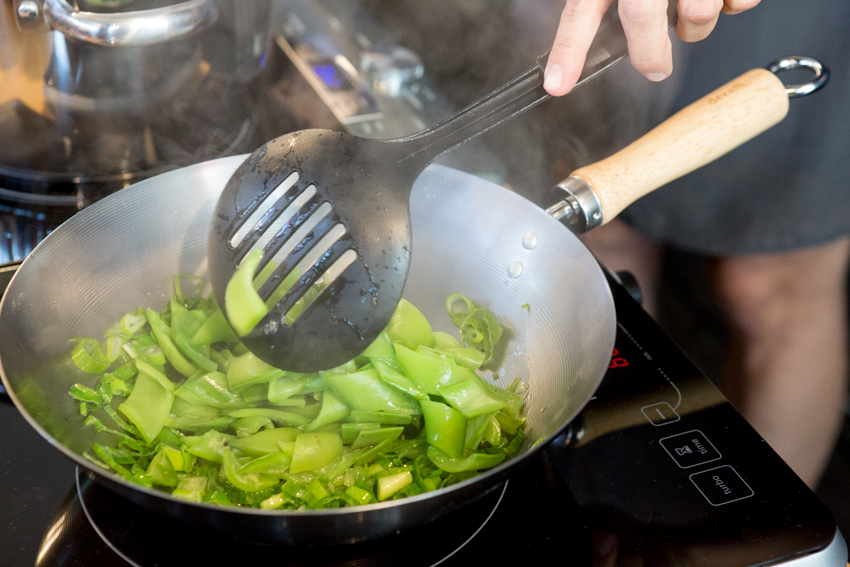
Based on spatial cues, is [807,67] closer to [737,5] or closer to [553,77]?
[737,5]

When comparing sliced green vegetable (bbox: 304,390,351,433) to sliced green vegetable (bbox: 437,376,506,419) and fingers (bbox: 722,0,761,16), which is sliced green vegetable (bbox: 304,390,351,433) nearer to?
sliced green vegetable (bbox: 437,376,506,419)

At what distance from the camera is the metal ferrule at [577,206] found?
79 cm

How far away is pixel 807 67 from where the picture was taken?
854 millimetres

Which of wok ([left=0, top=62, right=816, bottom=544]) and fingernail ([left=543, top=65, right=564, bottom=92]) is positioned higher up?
fingernail ([left=543, top=65, right=564, bottom=92])

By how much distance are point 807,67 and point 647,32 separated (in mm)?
299

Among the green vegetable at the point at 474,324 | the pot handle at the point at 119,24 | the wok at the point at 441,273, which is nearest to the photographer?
the wok at the point at 441,273

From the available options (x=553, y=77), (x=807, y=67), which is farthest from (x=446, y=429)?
(x=807, y=67)

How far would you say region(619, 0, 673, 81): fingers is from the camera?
686mm

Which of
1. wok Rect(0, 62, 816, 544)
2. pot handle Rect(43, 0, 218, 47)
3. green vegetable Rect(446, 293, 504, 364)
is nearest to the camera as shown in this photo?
wok Rect(0, 62, 816, 544)

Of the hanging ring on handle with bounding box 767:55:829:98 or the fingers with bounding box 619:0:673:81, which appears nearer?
the fingers with bounding box 619:0:673:81

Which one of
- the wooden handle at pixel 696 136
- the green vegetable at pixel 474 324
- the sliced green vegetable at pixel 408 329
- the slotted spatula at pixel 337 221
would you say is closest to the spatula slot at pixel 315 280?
the slotted spatula at pixel 337 221

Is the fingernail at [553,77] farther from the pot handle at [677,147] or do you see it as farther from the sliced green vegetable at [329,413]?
the sliced green vegetable at [329,413]

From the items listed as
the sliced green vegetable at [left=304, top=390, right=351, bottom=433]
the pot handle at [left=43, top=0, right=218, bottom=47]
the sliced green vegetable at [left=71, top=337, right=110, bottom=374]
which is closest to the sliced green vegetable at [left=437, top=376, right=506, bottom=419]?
the sliced green vegetable at [left=304, top=390, right=351, bottom=433]

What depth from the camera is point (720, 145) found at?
2.75 feet
